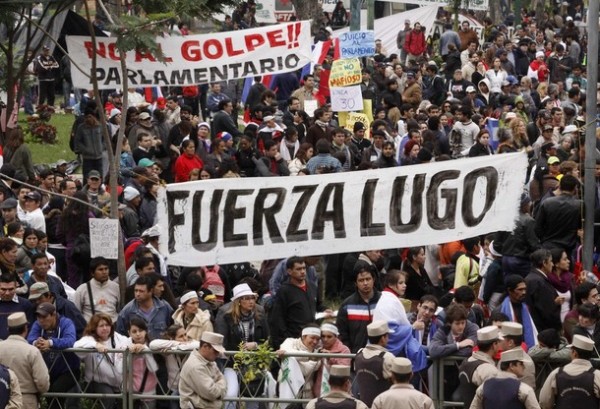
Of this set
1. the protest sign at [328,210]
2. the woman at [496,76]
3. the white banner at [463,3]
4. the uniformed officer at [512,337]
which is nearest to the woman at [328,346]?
the protest sign at [328,210]

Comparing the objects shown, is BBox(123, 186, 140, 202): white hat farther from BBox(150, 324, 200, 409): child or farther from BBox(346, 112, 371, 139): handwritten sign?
BBox(346, 112, 371, 139): handwritten sign

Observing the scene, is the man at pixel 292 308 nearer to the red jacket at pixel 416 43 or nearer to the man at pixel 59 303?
the man at pixel 59 303

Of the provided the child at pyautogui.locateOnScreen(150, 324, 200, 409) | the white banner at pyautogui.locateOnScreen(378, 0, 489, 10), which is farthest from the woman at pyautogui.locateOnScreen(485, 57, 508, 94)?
the child at pyautogui.locateOnScreen(150, 324, 200, 409)

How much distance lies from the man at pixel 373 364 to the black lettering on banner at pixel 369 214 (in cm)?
225

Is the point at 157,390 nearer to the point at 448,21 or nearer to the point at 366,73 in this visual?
the point at 366,73

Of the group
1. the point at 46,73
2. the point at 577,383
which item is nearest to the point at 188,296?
the point at 577,383

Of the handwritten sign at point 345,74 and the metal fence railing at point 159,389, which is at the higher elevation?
the handwritten sign at point 345,74

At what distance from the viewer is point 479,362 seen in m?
13.0

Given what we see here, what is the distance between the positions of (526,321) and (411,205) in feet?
5.24

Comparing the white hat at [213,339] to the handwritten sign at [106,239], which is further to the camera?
the handwritten sign at [106,239]

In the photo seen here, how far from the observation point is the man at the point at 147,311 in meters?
14.9

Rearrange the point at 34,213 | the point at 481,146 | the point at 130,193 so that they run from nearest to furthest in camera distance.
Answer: the point at 34,213 → the point at 130,193 → the point at 481,146

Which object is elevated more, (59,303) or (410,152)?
(59,303)

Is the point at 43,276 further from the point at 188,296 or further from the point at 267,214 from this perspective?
the point at 267,214
